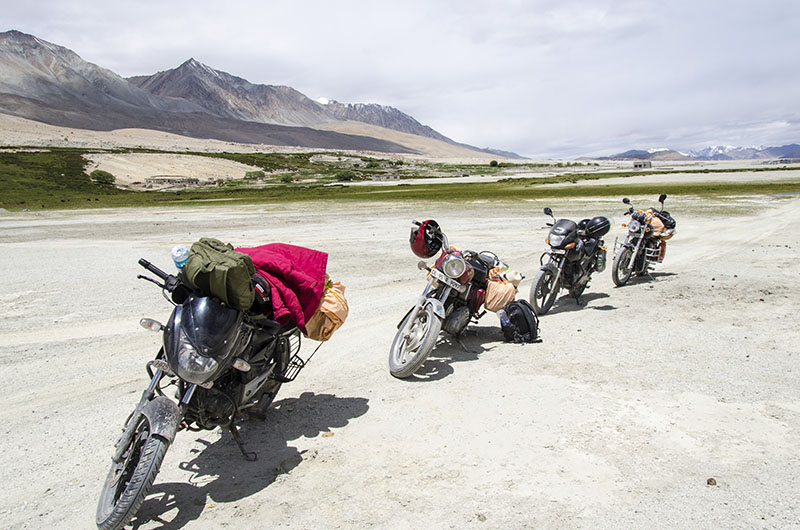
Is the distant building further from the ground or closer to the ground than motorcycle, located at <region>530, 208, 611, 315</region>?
further from the ground

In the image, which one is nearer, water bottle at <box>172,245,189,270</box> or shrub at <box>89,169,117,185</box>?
water bottle at <box>172,245,189,270</box>

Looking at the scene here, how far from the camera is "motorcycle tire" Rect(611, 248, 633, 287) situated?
11.5 m

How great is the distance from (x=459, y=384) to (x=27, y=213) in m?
40.2

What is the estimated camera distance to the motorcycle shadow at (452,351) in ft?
21.4

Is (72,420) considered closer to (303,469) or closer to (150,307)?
(303,469)

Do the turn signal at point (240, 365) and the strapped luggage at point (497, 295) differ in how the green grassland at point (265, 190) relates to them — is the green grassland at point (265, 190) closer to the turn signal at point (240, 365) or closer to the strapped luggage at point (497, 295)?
the strapped luggage at point (497, 295)

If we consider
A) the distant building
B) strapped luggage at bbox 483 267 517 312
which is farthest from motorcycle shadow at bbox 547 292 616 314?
the distant building

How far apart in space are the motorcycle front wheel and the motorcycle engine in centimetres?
69

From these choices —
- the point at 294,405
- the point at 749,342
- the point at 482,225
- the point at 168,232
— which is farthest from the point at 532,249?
the point at 168,232

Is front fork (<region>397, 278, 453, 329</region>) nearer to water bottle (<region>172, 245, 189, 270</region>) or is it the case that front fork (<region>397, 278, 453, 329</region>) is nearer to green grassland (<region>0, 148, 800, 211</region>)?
water bottle (<region>172, 245, 189, 270</region>)

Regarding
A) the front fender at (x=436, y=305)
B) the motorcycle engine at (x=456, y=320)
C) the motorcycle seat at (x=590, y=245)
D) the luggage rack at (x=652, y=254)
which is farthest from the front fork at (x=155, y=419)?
the luggage rack at (x=652, y=254)

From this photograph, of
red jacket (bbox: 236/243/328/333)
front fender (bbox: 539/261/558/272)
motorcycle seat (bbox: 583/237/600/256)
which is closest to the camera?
red jacket (bbox: 236/243/328/333)

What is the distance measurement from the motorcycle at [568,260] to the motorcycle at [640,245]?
5.14 ft

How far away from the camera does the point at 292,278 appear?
4.93m
